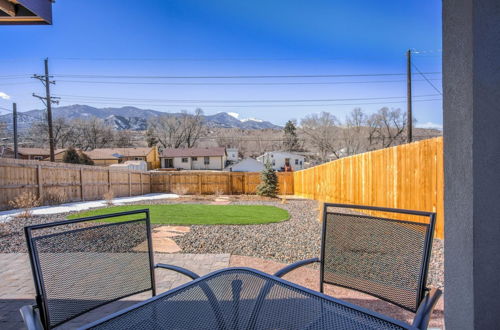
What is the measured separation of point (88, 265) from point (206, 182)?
17.5 meters

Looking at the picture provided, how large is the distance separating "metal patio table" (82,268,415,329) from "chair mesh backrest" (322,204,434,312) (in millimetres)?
445

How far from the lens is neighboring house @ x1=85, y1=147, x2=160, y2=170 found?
36.1 meters

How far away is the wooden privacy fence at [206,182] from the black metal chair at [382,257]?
16733 mm

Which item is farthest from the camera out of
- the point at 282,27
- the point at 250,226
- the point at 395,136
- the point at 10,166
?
the point at 395,136

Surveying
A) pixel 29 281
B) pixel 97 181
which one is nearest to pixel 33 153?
pixel 97 181

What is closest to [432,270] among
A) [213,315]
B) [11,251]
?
[213,315]

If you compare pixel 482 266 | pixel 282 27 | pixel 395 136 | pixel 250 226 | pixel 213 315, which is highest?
pixel 282 27

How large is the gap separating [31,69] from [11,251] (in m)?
17.4

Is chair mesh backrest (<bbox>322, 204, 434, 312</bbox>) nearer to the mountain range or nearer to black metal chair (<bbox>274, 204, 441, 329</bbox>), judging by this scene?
black metal chair (<bbox>274, 204, 441, 329</bbox>)

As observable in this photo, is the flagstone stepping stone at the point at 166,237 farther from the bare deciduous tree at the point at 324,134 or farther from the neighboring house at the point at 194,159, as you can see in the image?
the bare deciduous tree at the point at 324,134

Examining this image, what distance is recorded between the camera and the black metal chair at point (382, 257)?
4.56ft

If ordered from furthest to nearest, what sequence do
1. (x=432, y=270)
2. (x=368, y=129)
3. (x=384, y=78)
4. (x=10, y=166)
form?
(x=368, y=129), (x=384, y=78), (x=10, y=166), (x=432, y=270)

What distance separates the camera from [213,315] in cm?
123

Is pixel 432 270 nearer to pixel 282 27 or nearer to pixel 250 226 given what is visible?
pixel 250 226
